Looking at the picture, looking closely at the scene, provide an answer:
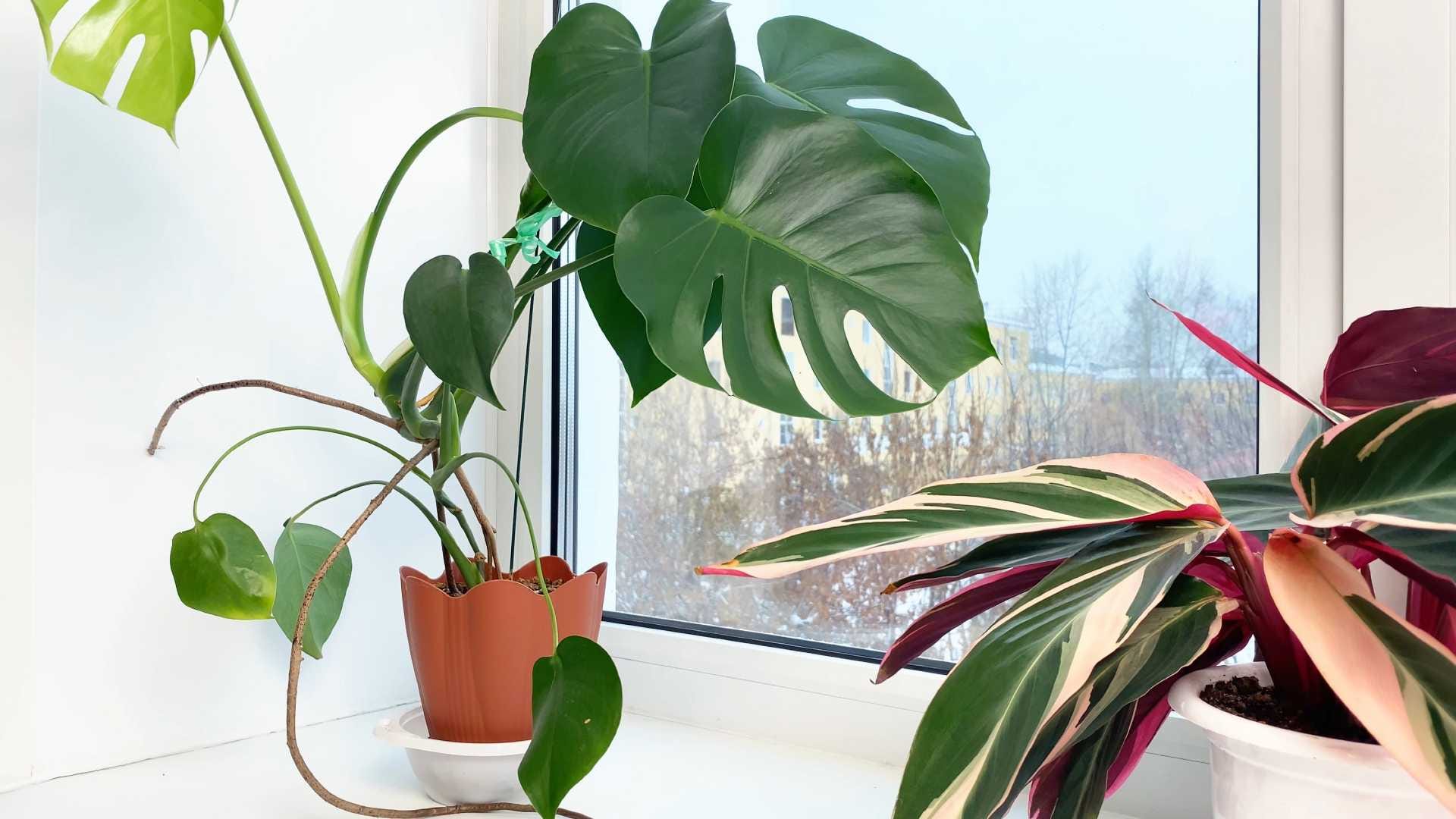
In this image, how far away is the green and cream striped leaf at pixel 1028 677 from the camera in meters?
0.34

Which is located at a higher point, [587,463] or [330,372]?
[330,372]

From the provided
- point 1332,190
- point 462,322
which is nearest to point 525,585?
point 462,322

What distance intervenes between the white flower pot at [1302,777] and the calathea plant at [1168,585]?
40 mm

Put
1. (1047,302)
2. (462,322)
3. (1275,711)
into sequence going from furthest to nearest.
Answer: (1047,302) → (462,322) → (1275,711)

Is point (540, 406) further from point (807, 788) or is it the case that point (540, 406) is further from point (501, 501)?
point (807, 788)

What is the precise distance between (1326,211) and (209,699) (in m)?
1.11

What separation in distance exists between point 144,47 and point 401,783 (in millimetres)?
663

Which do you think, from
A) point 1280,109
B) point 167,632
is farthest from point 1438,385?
point 167,632

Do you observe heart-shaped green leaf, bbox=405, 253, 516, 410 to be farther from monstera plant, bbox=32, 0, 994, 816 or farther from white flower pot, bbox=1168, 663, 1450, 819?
white flower pot, bbox=1168, 663, 1450, 819

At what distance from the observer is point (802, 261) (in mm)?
594

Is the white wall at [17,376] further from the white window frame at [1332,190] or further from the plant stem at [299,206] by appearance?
the white window frame at [1332,190]

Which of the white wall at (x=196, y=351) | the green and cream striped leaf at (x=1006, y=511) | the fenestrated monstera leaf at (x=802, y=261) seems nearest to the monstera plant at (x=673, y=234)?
the fenestrated monstera leaf at (x=802, y=261)

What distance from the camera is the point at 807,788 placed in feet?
2.77

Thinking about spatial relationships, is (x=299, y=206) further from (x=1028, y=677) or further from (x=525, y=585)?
(x=1028, y=677)
